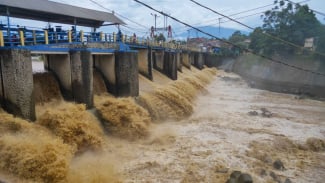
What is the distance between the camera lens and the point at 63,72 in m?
12.5

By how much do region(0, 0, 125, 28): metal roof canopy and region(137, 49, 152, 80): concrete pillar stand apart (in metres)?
3.59

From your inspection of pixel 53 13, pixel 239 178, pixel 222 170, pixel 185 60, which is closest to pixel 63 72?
pixel 53 13

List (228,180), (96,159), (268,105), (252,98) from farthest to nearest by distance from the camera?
(252,98) → (268,105) → (96,159) → (228,180)

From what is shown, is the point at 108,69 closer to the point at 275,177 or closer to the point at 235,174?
the point at 235,174

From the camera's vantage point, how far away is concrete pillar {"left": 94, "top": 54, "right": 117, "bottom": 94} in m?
15.4

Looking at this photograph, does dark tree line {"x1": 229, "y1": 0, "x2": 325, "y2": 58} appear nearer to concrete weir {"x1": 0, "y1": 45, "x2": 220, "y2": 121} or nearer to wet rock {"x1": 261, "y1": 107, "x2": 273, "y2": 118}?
wet rock {"x1": 261, "y1": 107, "x2": 273, "y2": 118}

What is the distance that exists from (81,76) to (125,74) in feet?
10.9

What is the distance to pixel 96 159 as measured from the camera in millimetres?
9664

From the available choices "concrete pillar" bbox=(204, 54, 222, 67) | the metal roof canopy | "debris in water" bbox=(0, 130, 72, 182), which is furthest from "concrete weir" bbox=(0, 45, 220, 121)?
"concrete pillar" bbox=(204, 54, 222, 67)

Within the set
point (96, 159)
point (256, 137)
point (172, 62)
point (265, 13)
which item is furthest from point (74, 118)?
point (265, 13)

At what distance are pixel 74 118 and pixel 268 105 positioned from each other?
1616 cm

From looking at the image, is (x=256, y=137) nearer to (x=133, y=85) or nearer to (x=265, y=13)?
(x=133, y=85)

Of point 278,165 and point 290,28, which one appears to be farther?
point 290,28

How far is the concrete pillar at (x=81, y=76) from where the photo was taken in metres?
12.1
